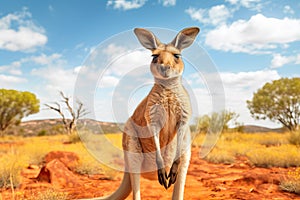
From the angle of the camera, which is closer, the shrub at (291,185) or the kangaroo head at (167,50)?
the kangaroo head at (167,50)

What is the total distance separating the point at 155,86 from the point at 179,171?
1094mm

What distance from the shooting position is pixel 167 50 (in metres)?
3.55

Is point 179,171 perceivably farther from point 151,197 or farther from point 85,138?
point 151,197

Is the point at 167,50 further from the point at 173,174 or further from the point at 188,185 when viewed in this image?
the point at 188,185

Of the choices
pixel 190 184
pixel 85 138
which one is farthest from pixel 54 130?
pixel 85 138

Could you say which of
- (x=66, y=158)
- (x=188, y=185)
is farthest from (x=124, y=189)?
(x=66, y=158)

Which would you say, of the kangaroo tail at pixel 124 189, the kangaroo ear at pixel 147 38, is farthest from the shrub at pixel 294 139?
the kangaroo ear at pixel 147 38

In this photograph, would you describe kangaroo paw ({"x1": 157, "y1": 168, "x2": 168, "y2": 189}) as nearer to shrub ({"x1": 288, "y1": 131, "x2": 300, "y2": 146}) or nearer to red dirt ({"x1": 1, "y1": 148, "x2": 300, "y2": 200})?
red dirt ({"x1": 1, "y1": 148, "x2": 300, "y2": 200})

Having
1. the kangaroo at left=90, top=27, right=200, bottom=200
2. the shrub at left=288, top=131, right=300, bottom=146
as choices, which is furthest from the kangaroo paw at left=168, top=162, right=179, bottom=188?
the shrub at left=288, top=131, right=300, bottom=146

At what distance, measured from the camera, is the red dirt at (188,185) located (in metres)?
6.73

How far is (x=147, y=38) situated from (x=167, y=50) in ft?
0.99

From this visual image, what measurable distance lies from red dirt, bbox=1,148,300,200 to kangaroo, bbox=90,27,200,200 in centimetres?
289

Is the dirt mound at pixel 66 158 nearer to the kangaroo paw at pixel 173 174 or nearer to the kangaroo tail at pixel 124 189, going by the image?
the kangaroo tail at pixel 124 189

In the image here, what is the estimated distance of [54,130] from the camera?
35531 millimetres
